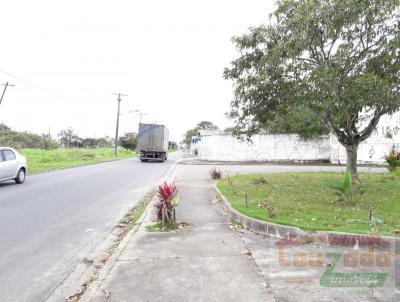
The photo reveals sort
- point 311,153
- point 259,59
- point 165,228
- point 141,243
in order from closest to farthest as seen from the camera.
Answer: point 141,243
point 165,228
point 259,59
point 311,153

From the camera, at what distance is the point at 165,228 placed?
24.1ft

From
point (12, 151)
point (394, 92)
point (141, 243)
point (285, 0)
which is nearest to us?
point (141, 243)

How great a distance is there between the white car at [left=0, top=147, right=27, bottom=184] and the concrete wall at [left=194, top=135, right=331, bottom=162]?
67.5ft

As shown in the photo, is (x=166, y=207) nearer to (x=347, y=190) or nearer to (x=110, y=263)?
(x=110, y=263)

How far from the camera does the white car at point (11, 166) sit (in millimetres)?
15297

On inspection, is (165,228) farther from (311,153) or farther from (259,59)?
(311,153)

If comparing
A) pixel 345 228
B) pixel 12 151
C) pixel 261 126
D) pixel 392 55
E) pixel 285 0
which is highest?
pixel 285 0

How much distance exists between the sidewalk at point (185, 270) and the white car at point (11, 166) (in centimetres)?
1030

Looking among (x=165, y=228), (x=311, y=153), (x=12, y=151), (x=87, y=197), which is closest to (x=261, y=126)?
(x=87, y=197)

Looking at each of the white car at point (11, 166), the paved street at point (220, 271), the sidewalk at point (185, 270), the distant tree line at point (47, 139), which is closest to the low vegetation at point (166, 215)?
the sidewalk at point (185, 270)

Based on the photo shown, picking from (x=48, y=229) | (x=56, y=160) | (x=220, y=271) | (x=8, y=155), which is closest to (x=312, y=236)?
(x=220, y=271)

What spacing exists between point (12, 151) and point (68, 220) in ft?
30.6

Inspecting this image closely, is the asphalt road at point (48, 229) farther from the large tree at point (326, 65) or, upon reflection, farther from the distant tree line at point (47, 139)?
the distant tree line at point (47, 139)

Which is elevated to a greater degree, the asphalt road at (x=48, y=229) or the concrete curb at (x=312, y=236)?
the concrete curb at (x=312, y=236)
